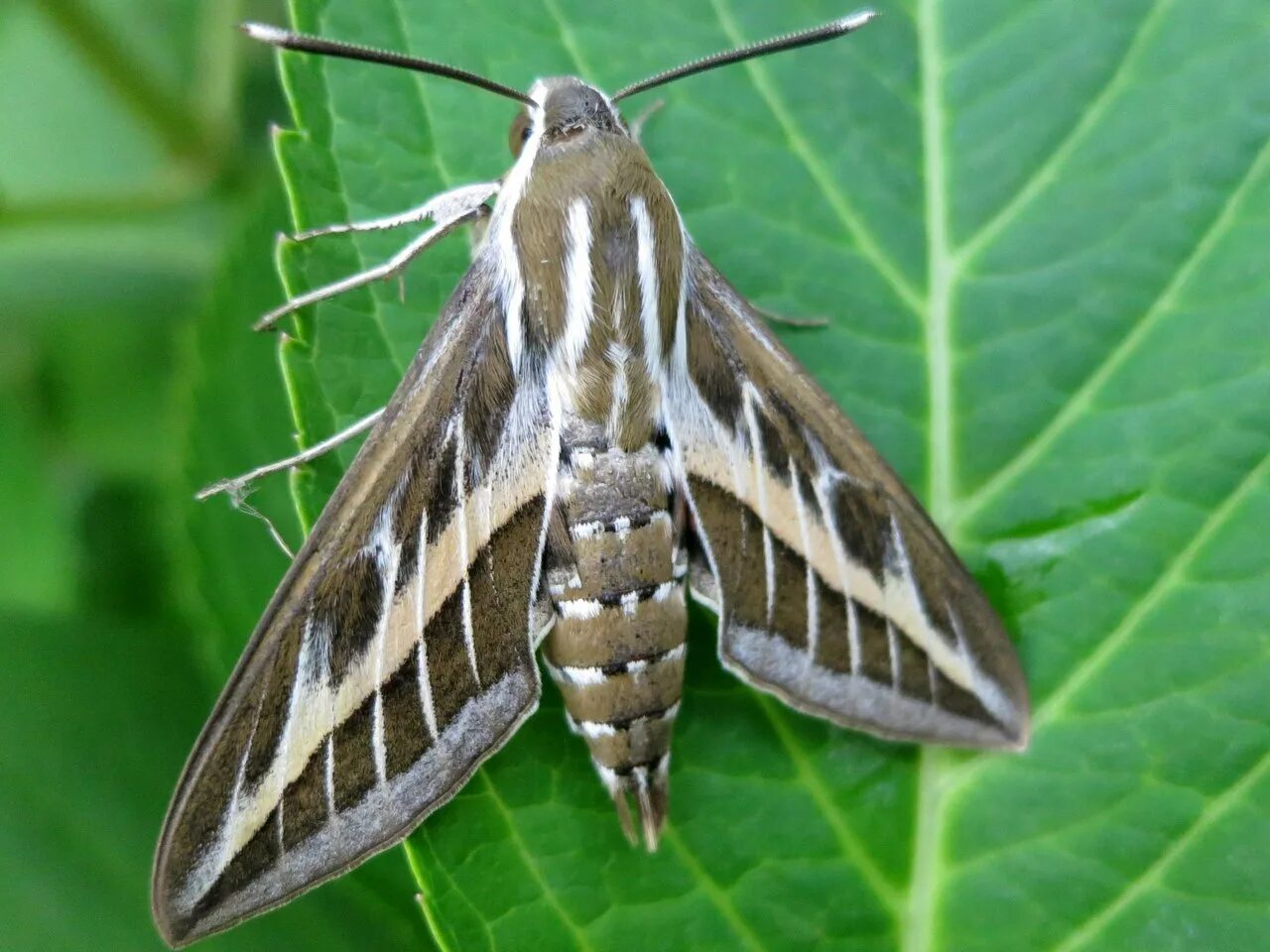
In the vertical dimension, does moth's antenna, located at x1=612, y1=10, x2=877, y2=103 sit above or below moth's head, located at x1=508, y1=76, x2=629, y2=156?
above

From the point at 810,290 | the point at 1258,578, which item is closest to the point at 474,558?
the point at 810,290

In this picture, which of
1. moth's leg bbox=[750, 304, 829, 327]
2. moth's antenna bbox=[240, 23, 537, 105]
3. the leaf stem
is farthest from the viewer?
the leaf stem

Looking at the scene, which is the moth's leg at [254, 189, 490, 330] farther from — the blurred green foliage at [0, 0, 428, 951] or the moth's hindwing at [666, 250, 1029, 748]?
the blurred green foliage at [0, 0, 428, 951]

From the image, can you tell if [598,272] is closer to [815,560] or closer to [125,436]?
[815,560]

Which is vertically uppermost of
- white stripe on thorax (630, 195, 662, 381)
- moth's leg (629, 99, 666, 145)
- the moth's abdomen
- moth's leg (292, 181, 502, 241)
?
moth's leg (629, 99, 666, 145)

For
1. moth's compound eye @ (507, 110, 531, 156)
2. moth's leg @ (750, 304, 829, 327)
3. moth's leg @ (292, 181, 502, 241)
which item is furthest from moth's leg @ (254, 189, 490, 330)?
moth's leg @ (750, 304, 829, 327)

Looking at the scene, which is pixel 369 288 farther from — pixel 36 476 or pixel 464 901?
pixel 36 476

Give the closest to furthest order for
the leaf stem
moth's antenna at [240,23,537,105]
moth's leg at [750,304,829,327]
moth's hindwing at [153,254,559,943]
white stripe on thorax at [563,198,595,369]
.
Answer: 1. moth's antenna at [240,23,537,105]
2. moth's hindwing at [153,254,559,943]
3. white stripe on thorax at [563,198,595,369]
4. moth's leg at [750,304,829,327]
5. the leaf stem

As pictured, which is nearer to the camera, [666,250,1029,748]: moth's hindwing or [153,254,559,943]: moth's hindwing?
[153,254,559,943]: moth's hindwing
